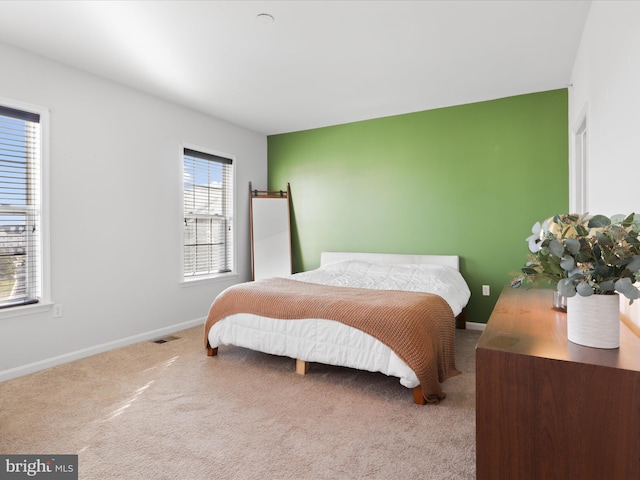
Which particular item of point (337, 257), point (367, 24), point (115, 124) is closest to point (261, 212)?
point (337, 257)

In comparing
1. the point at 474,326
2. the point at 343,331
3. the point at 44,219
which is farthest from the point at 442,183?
the point at 44,219

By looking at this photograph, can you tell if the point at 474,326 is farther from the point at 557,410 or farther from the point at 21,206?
the point at 21,206

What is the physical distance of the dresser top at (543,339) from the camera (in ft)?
3.38

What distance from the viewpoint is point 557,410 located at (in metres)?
1.01

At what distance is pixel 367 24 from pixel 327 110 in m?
1.85

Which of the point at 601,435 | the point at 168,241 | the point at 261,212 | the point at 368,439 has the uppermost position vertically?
the point at 261,212

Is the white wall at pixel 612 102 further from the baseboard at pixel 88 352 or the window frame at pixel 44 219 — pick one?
the baseboard at pixel 88 352

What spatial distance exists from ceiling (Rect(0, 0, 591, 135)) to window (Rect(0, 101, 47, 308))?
1.98 feet

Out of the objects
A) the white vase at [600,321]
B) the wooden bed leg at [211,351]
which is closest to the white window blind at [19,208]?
the wooden bed leg at [211,351]

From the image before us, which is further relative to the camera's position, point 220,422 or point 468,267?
point 468,267

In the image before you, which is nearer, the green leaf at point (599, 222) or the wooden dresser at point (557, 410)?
the wooden dresser at point (557, 410)

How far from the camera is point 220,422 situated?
7.13 ft

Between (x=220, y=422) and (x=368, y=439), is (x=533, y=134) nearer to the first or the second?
(x=368, y=439)

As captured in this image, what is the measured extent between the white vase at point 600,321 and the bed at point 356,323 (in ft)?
4.30
